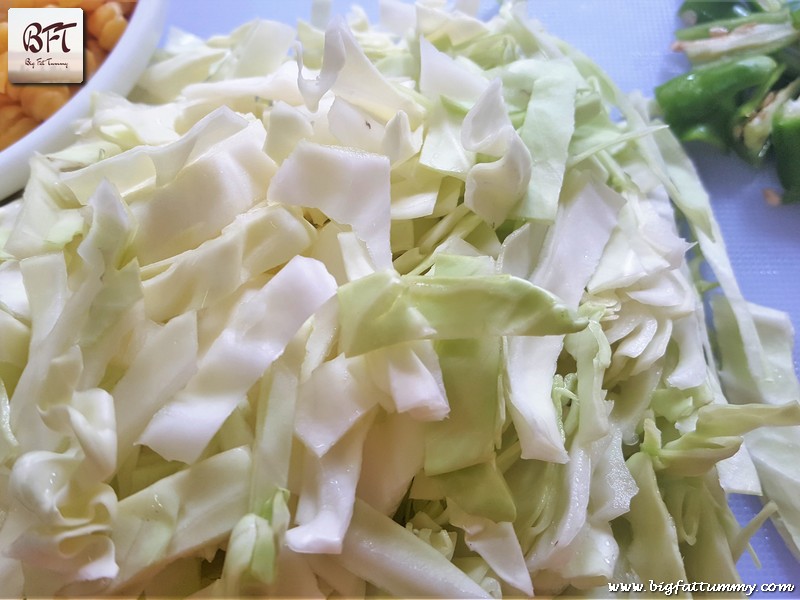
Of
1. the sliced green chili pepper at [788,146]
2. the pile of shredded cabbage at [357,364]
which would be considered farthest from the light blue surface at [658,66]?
the pile of shredded cabbage at [357,364]

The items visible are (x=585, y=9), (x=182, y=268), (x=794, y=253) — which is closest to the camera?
(x=182, y=268)

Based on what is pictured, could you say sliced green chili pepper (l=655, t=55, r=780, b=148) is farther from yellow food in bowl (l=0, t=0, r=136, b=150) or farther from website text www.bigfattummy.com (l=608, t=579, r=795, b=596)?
yellow food in bowl (l=0, t=0, r=136, b=150)

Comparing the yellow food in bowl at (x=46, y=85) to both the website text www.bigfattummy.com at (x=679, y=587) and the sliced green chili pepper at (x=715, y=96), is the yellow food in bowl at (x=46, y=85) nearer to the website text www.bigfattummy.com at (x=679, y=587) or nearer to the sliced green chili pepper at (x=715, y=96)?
the sliced green chili pepper at (x=715, y=96)

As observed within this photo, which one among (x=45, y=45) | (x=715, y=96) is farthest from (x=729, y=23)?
(x=45, y=45)

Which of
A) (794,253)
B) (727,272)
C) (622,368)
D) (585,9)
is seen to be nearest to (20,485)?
(622,368)

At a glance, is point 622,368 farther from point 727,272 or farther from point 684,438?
point 727,272

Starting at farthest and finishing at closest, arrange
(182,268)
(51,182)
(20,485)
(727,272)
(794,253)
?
(794,253) → (727,272) → (51,182) → (182,268) → (20,485)
